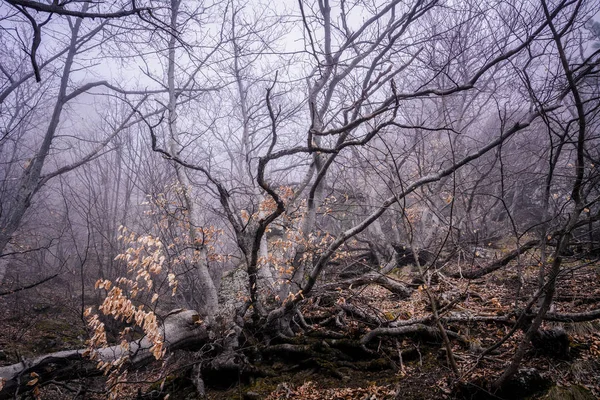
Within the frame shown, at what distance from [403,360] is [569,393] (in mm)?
1897

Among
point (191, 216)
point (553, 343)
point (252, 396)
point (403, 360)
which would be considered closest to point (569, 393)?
point (553, 343)

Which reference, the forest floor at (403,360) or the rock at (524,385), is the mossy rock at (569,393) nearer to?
the forest floor at (403,360)

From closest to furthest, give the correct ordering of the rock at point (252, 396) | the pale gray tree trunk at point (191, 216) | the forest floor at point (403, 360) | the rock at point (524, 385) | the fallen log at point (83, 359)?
1. the rock at point (524, 385)
2. the forest floor at point (403, 360)
3. the rock at point (252, 396)
4. the fallen log at point (83, 359)
5. the pale gray tree trunk at point (191, 216)

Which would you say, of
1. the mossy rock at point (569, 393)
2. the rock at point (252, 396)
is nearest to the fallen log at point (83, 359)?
the rock at point (252, 396)

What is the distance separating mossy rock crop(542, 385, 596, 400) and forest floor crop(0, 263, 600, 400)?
0.01 metres

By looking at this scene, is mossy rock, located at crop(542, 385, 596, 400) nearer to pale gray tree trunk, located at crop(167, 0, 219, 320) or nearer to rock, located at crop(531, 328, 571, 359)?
rock, located at crop(531, 328, 571, 359)

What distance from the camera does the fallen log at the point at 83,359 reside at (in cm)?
432

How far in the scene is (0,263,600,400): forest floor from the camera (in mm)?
3168

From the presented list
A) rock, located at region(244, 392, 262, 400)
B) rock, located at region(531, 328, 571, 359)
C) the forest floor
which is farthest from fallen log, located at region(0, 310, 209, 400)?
rock, located at region(531, 328, 571, 359)

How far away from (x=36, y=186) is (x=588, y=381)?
35.4ft

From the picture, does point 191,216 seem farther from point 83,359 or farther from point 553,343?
point 553,343

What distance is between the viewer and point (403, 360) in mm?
4102

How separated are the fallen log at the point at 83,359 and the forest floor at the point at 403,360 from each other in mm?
347

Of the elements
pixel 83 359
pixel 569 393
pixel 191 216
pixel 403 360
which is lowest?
pixel 403 360
